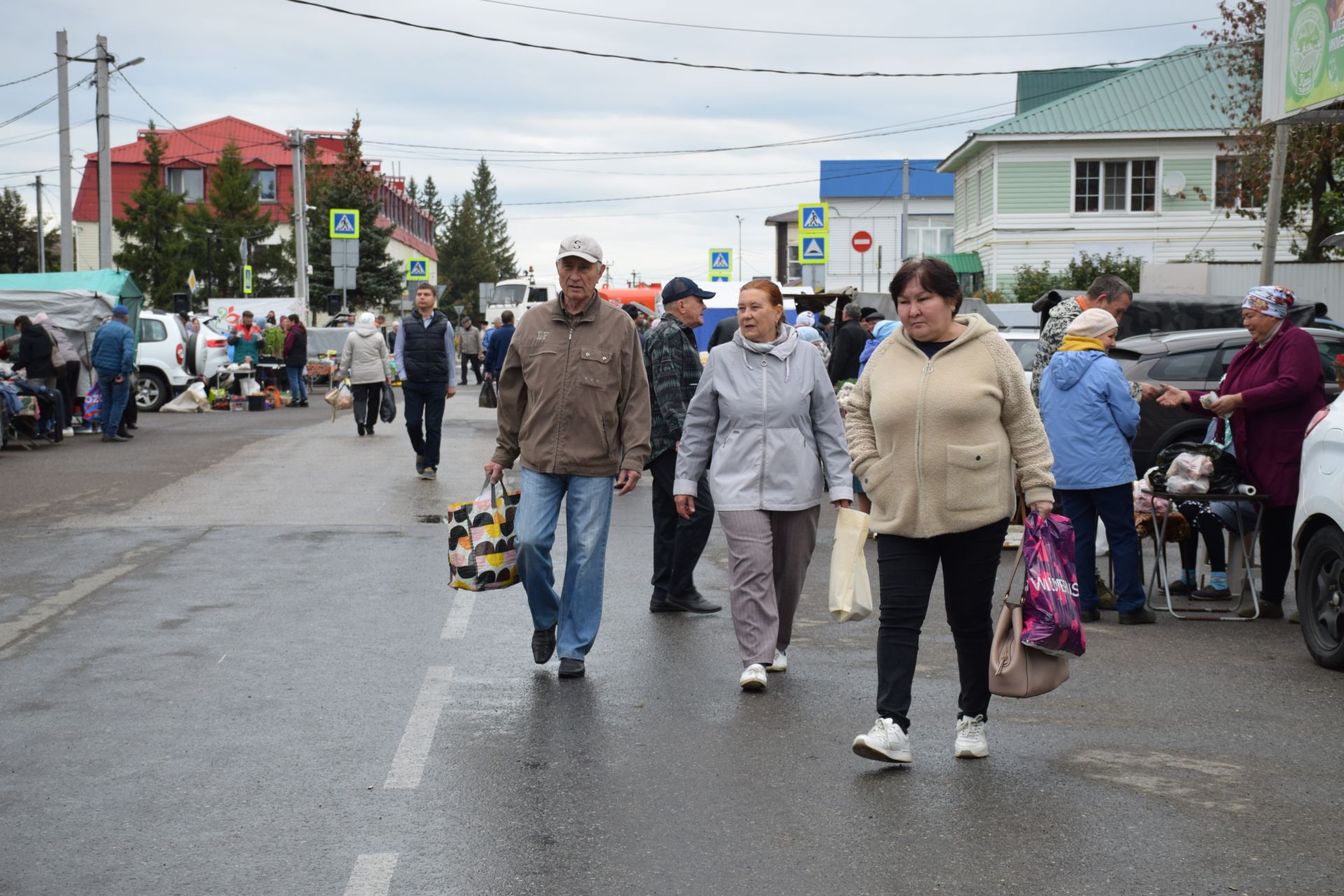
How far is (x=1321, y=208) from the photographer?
2956 centimetres

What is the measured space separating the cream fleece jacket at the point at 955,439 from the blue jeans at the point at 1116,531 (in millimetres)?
3103

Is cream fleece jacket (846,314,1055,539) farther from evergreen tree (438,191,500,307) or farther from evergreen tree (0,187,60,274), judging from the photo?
evergreen tree (438,191,500,307)

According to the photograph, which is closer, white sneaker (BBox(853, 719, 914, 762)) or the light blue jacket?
white sneaker (BBox(853, 719, 914, 762))

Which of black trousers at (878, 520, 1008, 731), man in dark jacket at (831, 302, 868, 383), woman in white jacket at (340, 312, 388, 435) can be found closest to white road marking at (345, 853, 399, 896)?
black trousers at (878, 520, 1008, 731)

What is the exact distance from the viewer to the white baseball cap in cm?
688

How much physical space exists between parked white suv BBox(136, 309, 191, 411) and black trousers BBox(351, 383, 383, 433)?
28.1 ft

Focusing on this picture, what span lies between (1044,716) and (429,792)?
2.70 meters

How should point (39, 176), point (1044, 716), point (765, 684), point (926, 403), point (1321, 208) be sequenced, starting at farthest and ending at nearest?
point (39, 176) < point (1321, 208) < point (765, 684) < point (1044, 716) < point (926, 403)

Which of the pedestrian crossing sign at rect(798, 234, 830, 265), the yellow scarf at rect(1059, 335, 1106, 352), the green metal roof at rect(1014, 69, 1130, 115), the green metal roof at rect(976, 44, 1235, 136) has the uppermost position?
the green metal roof at rect(1014, 69, 1130, 115)

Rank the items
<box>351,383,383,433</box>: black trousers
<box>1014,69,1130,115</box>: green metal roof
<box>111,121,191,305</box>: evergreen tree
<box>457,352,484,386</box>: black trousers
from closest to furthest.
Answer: <box>351,383,383,433</box>: black trousers, <box>457,352,484,386</box>: black trousers, <box>1014,69,1130,115</box>: green metal roof, <box>111,121,191,305</box>: evergreen tree

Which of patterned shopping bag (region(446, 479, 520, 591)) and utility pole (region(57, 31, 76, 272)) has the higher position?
utility pole (region(57, 31, 76, 272))

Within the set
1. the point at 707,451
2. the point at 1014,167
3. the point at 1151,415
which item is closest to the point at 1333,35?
the point at 1151,415

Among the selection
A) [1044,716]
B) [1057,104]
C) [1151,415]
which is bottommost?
[1044,716]

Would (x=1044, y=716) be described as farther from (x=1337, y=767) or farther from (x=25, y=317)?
(x=25, y=317)
